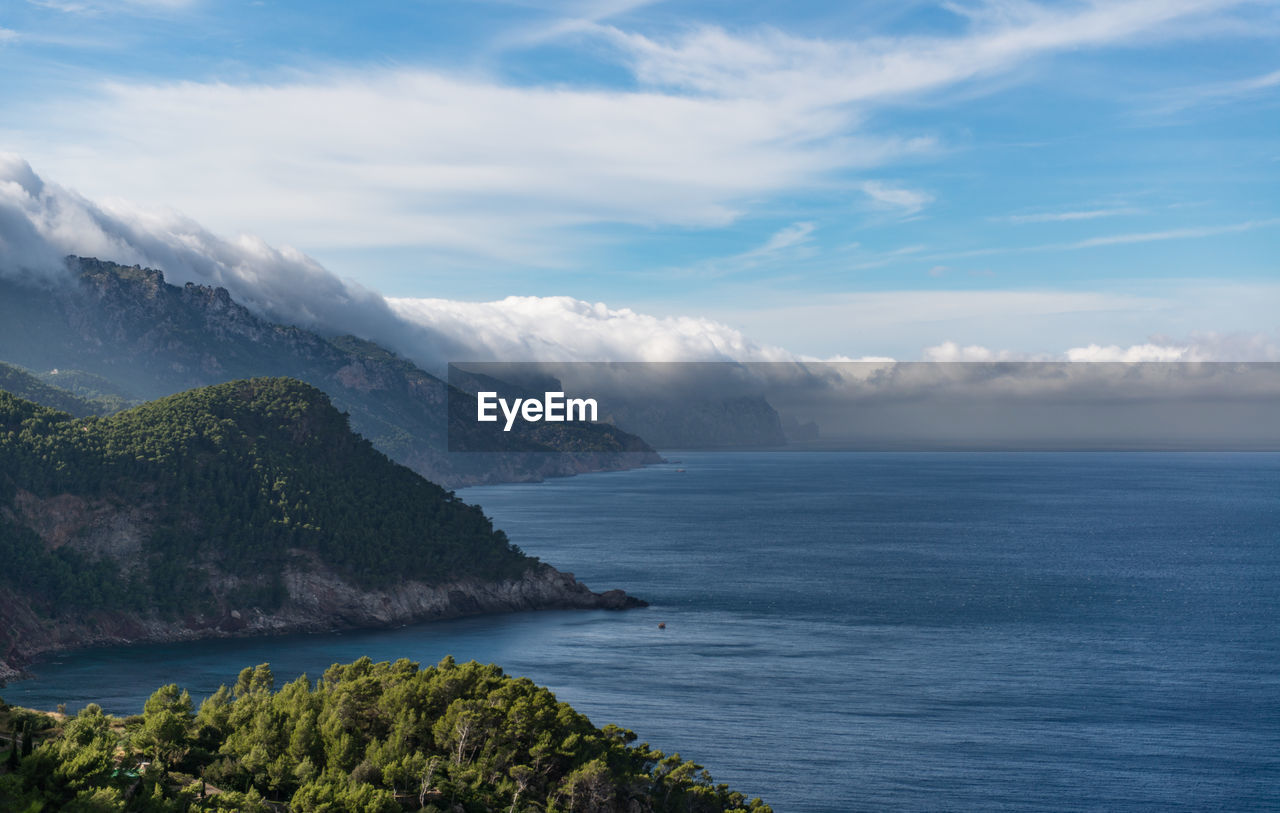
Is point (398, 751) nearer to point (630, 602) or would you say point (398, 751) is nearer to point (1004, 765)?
point (1004, 765)

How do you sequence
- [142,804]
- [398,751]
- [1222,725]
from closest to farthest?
[142,804] → [398,751] → [1222,725]

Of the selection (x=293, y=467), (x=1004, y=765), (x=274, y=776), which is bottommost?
(x=1004, y=765)

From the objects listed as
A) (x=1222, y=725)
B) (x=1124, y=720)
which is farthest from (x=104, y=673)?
(x=1222, y=725)

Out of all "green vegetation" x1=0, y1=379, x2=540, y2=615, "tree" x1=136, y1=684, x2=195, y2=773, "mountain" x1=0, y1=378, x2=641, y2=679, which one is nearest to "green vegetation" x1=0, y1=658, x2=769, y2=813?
"tree" x1=136, y1=684, x2=195, y2=773

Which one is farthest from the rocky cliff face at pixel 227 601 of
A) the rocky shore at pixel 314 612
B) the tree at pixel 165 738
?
the tree at pixel 165 738

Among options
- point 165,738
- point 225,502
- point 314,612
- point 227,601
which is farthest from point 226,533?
point 165,738

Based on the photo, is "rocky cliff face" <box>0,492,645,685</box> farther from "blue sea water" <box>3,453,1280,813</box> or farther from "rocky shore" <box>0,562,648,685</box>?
"blue sea water" <box>3,453,1280,813</box>

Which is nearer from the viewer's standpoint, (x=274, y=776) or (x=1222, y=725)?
(x=274, y=776)
